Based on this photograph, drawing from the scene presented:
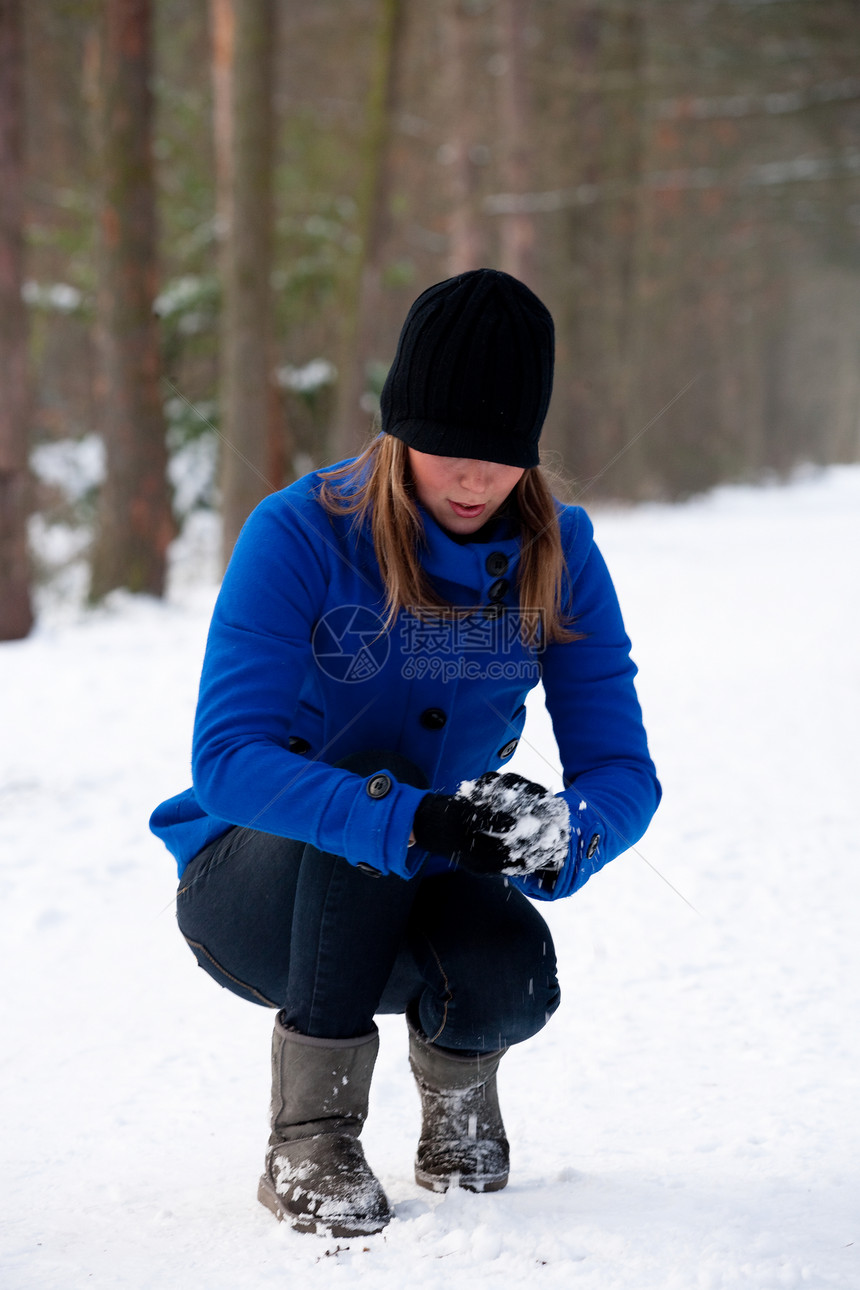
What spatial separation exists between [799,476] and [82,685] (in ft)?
81.4

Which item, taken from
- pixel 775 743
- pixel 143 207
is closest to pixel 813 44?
pixel 143 207

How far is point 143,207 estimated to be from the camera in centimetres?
745

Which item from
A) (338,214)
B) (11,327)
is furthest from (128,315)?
(338,214)

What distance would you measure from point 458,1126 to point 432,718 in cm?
60

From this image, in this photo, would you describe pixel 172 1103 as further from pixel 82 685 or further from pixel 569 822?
pixel 82 685

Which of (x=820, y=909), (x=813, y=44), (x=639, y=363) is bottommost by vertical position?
(x=820, y=909)

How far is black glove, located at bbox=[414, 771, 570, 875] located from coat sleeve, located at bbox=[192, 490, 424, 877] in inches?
1.6

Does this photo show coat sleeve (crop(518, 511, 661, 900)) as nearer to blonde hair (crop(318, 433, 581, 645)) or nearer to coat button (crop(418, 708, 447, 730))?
blonde hair (crop(318, 433, 581, 645))

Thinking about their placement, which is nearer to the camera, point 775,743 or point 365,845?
point 365,845

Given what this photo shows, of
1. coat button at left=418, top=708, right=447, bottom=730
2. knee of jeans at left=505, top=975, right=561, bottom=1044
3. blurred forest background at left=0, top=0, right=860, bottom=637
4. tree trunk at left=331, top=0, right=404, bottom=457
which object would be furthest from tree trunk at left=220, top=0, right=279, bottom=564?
knee of jeans at left=505, top=975, right=561, bottom=1044

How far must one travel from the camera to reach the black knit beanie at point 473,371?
5.69 feet

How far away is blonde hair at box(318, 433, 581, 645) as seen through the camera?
5.91ft

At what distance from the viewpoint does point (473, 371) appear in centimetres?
174

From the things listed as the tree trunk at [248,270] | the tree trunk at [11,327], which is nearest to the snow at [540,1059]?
the tree trunk at [11,327]
